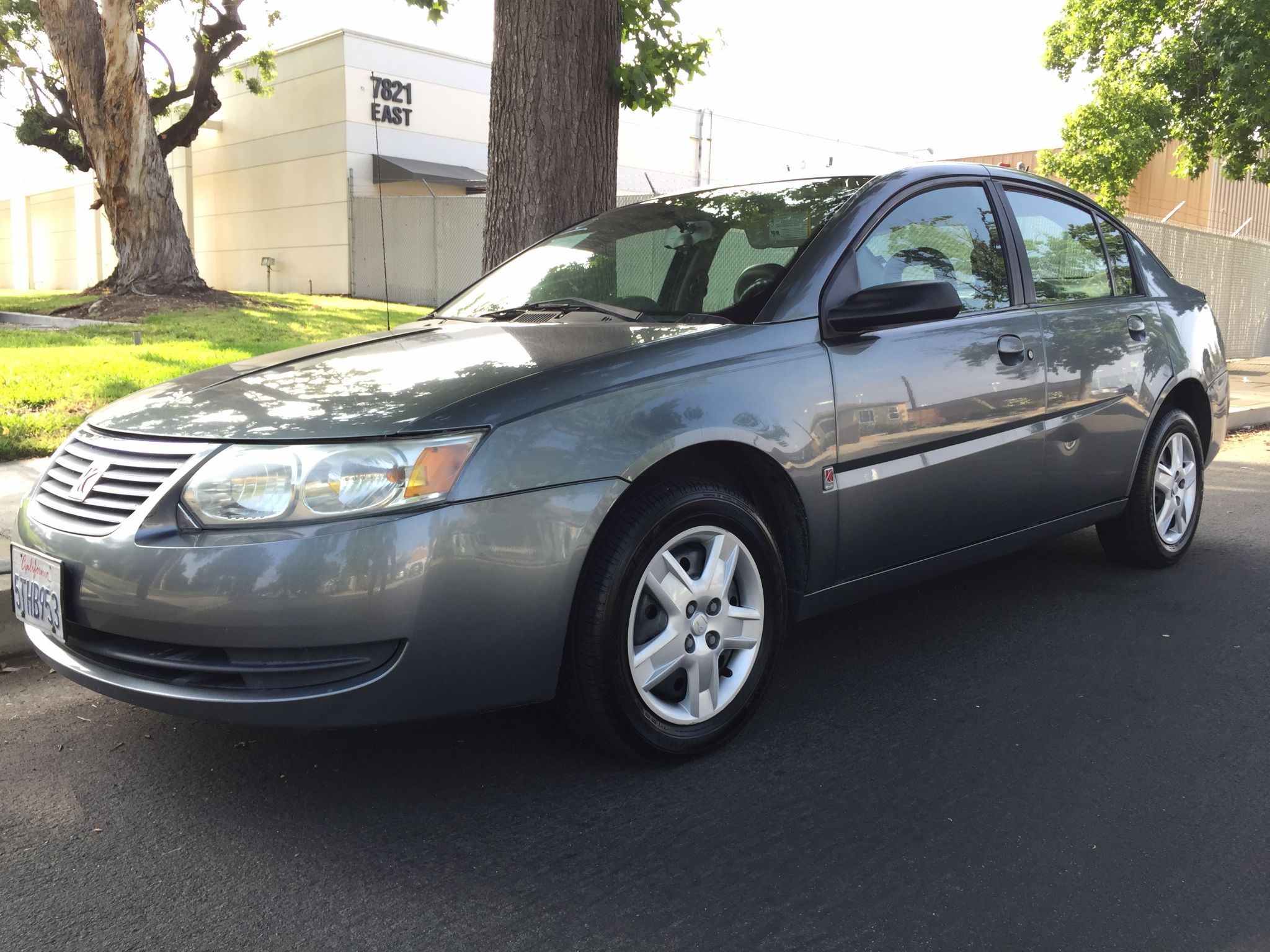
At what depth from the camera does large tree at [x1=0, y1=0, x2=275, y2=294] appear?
18172mm

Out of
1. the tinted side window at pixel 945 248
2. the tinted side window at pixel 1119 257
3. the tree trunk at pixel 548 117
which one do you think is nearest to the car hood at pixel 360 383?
the tinted side window at pixel 945 248

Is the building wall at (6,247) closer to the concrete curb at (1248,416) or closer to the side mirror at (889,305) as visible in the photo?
the concrete curb at (1248,416)

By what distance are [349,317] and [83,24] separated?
6.74 meters

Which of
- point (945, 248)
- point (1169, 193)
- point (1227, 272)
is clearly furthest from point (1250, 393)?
point (1169, 193)

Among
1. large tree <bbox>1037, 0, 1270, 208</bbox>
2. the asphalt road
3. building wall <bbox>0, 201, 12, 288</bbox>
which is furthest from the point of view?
building wall <bbox>0, 201, 12, 288</bbox>

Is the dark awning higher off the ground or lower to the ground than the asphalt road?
higher

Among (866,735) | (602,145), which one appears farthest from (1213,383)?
(602,145)

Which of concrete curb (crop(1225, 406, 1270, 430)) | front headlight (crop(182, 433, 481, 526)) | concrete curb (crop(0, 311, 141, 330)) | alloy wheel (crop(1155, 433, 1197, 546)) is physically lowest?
concrete curb (crop(1225, 406, 1270, 430))

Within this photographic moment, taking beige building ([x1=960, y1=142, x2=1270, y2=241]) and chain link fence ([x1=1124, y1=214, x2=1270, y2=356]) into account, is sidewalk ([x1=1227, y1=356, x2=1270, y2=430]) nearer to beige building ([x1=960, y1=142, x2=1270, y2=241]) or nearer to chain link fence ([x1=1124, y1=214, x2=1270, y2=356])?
chain link fence ([x1=1124, y1=214, x2=1270, y2=356])

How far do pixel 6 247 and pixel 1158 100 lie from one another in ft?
150

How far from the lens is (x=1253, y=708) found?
345 centimetres

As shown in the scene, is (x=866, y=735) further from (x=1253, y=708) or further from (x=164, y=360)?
(x=164, y=360)

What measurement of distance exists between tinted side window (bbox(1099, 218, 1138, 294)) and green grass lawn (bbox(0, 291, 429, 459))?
456 cm

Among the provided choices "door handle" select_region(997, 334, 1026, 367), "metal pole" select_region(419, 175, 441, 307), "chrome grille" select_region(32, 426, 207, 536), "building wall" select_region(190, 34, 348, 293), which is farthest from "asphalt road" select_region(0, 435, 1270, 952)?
"building wall" select_region(190, 34, 348, 293)
